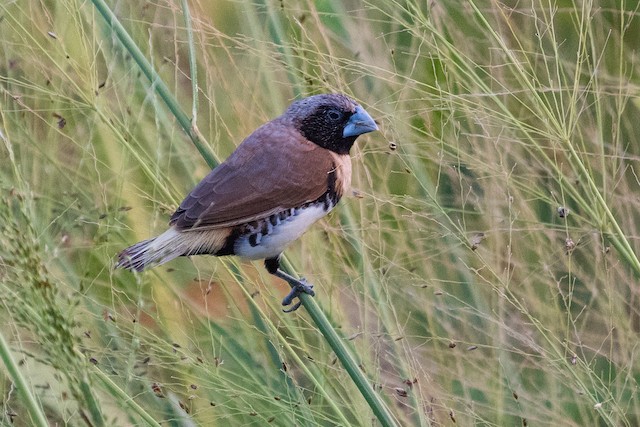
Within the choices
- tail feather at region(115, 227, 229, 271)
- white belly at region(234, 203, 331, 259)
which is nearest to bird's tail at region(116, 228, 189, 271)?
tail feather at region(115, 227, 229, 271)

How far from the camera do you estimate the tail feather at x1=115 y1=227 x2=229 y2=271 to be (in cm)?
195

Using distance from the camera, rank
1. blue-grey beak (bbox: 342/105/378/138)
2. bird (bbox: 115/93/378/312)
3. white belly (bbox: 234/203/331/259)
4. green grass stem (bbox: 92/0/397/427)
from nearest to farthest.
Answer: green grass stem (bbox: 92/0/397/427)
bird (bbox: 115/93/378/312)
white belly (bbox: 234/203/331/259)
blue-grey beak (bbox: 342/105/378/138)

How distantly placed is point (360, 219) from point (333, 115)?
271 millimetres

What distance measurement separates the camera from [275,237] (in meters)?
2.23

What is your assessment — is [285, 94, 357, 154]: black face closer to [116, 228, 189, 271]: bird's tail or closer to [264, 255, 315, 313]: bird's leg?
[264, 255, 315, 313]: bird's leg

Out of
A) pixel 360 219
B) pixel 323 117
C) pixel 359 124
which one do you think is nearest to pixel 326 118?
pixel 323 117

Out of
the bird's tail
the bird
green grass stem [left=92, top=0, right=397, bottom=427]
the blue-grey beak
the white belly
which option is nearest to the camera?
green grass stem [left=92, top=0, right=397, bottom=427]

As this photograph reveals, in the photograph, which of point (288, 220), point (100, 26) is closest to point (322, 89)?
point (288, 220)

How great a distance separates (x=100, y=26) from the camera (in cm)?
270

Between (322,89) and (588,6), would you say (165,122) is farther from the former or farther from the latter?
(588,6)

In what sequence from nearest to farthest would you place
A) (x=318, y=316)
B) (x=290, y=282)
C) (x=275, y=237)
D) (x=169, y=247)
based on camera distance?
1. (x=318, y=316)
2. (x=169, y=247)
3. (x=275, y=237)
4. (x=290, y=282)

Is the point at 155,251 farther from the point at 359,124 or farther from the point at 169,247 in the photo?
the point at 359,124

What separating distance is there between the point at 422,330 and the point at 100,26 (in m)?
1.24

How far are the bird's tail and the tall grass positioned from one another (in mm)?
71
